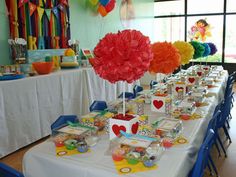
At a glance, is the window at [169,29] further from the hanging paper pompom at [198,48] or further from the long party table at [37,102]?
the long party table at [37,102]

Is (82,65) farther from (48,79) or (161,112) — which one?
(161,112)

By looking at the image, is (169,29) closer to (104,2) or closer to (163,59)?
(104,2)

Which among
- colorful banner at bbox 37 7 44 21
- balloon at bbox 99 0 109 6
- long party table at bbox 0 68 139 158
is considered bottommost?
long party table at bbox 0 68 139 158

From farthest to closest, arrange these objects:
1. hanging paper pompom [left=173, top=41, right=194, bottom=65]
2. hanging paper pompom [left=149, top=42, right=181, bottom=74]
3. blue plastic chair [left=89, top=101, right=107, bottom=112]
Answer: hanging paper pompom [left=173, top=41, right=194, bottom=65]
blue plastic chair [left=89, top=101, right=107, bottom=112]
hanging paper pompom [left=149, top=42, right=181, bottom=74]

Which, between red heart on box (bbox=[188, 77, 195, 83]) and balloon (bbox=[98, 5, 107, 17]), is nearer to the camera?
red heart on box (bbox=[188, 77, 195, 83])

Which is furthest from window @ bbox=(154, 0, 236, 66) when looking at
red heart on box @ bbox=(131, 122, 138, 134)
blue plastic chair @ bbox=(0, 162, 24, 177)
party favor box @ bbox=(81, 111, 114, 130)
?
blue plastic chair @ bbox=(0, 162, 24, 177)

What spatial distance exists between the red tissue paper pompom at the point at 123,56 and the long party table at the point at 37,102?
5.53 ft

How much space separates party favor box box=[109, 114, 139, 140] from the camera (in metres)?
1.57

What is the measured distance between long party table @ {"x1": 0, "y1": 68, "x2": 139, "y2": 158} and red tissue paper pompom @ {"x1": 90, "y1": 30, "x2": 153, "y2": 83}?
66.3 inches

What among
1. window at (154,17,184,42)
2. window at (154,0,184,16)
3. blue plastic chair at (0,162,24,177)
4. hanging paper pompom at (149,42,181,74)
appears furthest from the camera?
window at (154,17,184,42)

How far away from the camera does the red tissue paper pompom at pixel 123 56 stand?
4.84 feet

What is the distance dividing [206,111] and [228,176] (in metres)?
0.73

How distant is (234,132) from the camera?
3654 millimetres

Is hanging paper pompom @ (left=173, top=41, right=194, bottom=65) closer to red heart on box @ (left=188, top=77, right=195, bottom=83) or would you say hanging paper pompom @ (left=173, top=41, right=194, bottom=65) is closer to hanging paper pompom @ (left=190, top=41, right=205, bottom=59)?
red heart on box @ (left=188, top=77, right=195, bottom=83)
